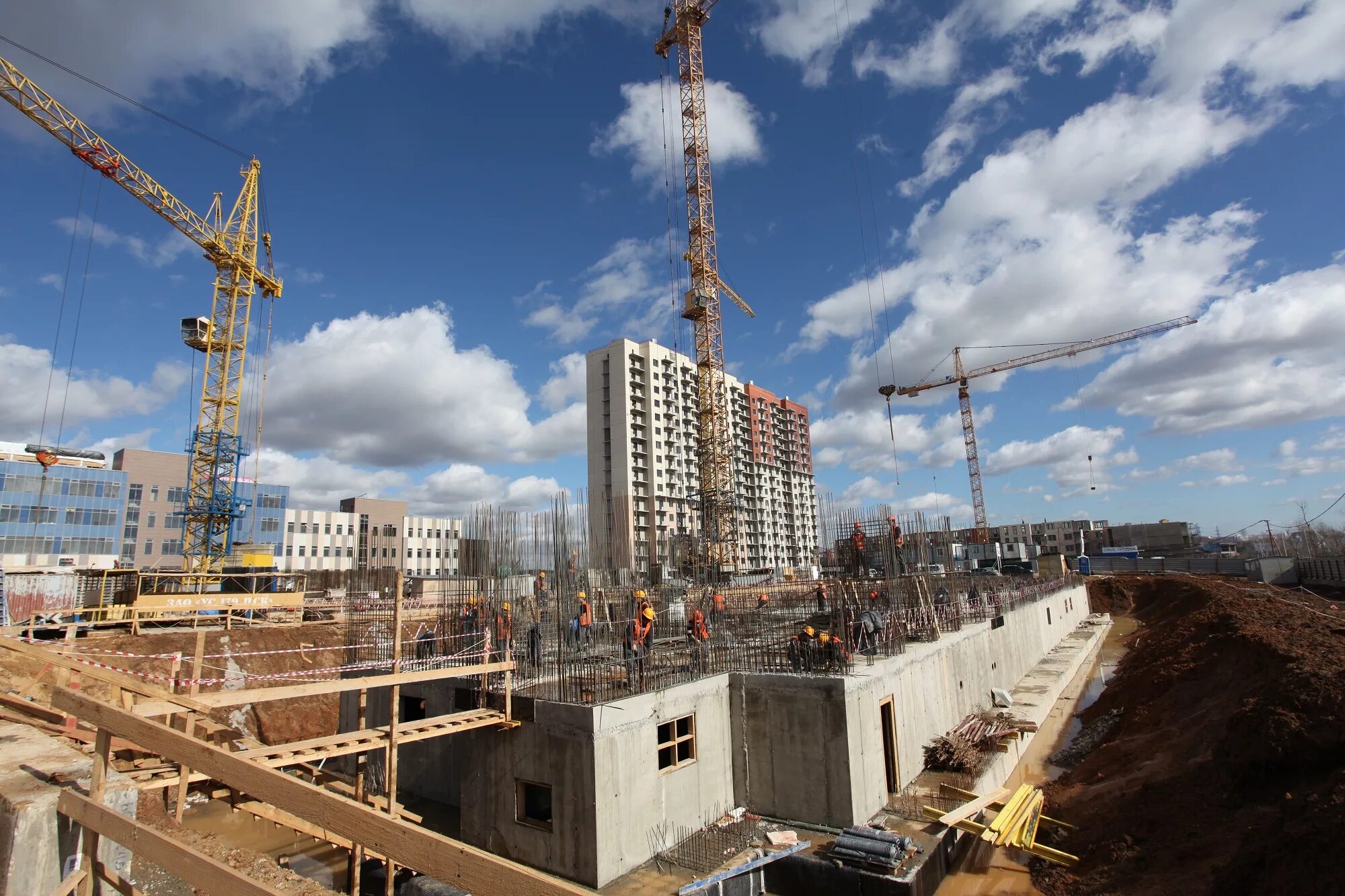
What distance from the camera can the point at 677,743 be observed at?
1170cm

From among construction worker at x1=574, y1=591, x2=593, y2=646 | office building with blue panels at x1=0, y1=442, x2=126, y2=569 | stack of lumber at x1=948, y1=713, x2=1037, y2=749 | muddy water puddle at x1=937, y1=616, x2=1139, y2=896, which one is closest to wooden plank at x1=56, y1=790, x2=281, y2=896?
construction worker at x1=574, y1=591, x2=593, y2=646

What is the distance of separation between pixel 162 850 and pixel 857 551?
75.0 ft

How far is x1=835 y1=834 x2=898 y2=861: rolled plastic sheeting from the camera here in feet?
32.9

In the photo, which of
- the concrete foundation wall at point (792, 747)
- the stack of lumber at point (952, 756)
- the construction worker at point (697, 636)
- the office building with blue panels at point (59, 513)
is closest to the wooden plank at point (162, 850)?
the concrete foundation wall at point (792, 747)

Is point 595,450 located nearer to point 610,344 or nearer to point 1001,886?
point 610,344

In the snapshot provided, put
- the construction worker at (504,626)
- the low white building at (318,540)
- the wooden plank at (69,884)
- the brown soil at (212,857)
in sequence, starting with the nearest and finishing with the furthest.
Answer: the wooden plank at (69,884), the brown soil at (212,857), the construction worker at (504,626), the low white building at (318,540)

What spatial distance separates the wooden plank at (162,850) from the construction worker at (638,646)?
29.1 ft

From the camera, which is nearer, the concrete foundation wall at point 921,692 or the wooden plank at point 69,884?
the wooden plank at point 69,884

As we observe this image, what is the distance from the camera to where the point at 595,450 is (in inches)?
3413

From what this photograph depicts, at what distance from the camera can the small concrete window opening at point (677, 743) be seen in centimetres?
1163

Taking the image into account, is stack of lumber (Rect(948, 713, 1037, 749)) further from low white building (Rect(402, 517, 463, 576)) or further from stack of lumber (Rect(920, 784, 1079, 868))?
low white building (Rect(402, 517, 463, 576))

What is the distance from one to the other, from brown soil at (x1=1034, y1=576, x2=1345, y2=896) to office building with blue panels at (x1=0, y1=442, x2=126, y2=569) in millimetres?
62120

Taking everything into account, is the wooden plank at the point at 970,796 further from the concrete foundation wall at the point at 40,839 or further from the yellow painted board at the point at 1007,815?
the concrete foundation wall at the point at 40,839

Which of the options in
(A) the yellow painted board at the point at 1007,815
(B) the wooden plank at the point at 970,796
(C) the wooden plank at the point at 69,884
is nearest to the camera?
(C) the wooden plank at the point at 69,884
